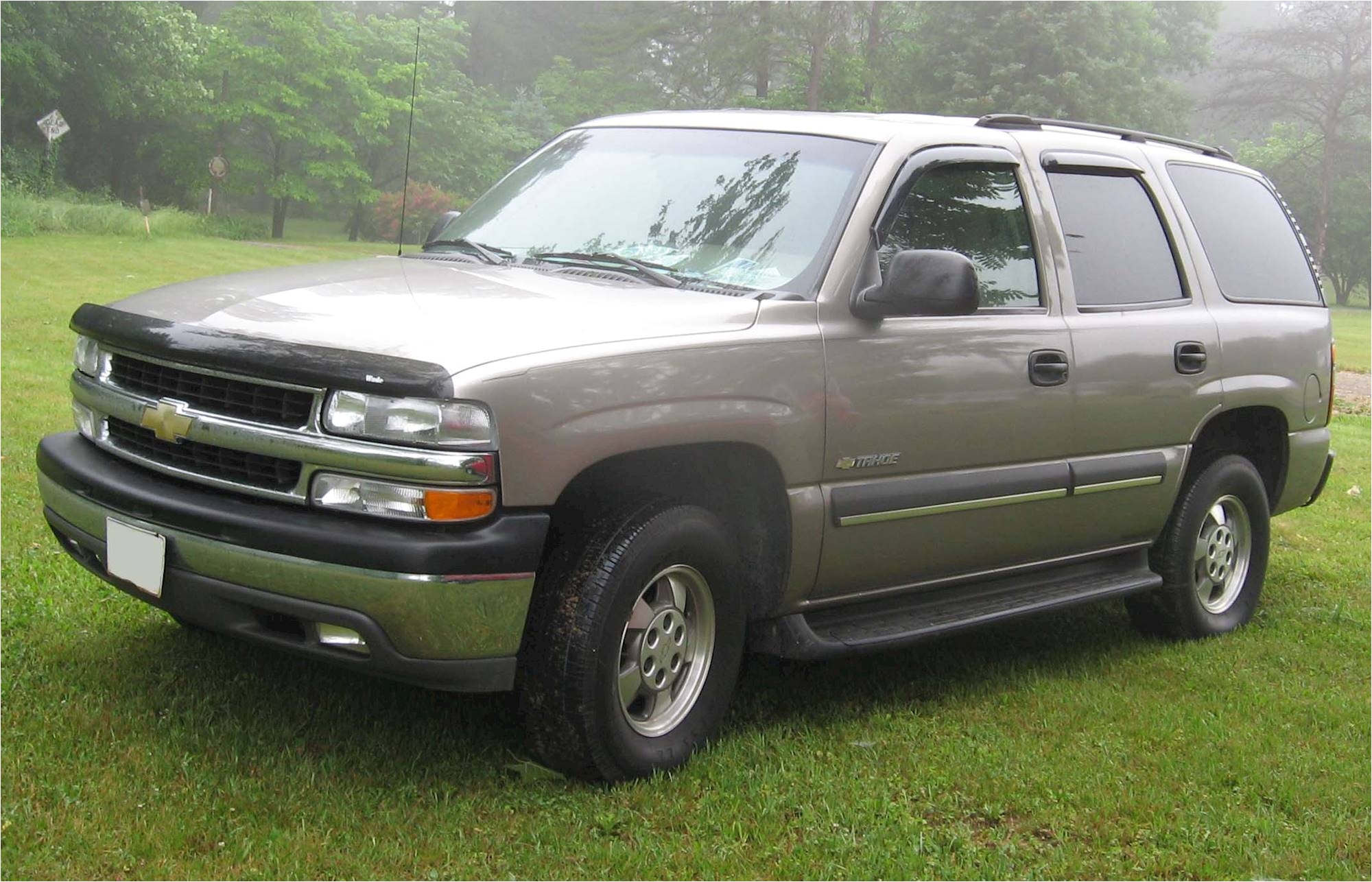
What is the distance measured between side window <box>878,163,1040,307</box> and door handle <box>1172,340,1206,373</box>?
805 mm

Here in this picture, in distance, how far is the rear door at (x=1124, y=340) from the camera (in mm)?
5340

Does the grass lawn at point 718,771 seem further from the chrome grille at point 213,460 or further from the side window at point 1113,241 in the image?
the side window at point 1113,241

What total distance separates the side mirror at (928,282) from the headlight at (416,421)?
1447mm

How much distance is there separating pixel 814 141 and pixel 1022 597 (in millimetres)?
1761

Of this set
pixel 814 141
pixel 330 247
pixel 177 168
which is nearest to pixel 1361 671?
pixel 814 141

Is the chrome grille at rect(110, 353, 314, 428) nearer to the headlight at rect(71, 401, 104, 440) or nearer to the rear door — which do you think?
the headlight at rect(71, 401, 104, 440)

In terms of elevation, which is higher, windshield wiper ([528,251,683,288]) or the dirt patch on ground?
windshield wiper ([528,251,683,288])

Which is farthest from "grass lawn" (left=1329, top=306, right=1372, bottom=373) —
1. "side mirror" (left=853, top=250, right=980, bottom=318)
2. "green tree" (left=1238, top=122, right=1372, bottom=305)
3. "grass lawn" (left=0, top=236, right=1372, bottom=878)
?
"side mirror" (left=853, top=250, right=980, bottom=318)

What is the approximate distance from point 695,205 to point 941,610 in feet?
5.18

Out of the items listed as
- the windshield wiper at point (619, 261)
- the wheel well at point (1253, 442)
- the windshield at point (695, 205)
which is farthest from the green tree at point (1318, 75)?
the windshield wiper at point (619, 261)

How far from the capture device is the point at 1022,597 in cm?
527

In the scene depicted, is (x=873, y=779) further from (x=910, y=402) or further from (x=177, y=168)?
(x=177, y=168)

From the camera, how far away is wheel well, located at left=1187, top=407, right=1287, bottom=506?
20.2ft

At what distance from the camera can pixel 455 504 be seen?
3.55 metres
